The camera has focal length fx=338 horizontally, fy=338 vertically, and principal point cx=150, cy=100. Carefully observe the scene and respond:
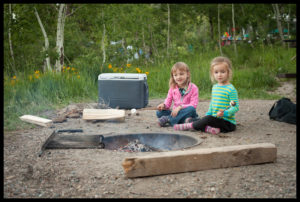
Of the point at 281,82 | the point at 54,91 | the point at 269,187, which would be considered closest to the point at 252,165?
the point at 269,187

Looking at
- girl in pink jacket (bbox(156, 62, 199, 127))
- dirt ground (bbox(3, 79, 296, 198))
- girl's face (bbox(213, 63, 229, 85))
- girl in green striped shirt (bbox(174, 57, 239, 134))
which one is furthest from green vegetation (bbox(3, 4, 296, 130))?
girl's face (bbox(213, 63, 229, 85))

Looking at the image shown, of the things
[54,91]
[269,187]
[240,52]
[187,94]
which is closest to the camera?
[269,187]

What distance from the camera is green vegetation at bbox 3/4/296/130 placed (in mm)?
5996

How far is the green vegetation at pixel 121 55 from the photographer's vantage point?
6.00 meters

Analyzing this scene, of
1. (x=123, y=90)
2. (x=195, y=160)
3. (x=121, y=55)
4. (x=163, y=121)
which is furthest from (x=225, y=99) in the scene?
(x=121, y=55)

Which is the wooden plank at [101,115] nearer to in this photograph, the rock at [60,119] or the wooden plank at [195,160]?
the rock at [60,119]

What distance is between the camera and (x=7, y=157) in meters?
3.10

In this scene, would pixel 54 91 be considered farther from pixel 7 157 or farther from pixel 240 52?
pixel 240 52

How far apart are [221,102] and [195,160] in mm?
1433

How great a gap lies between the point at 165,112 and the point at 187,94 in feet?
1.35

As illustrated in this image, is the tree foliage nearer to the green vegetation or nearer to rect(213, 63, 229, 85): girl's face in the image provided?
the green vegetation

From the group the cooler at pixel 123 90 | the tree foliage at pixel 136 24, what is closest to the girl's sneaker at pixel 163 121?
the cooler at pixel 123 90

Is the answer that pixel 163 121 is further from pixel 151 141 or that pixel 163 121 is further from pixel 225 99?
pixel 225 99

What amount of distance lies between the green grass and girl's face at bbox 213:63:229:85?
2447 millimetres
